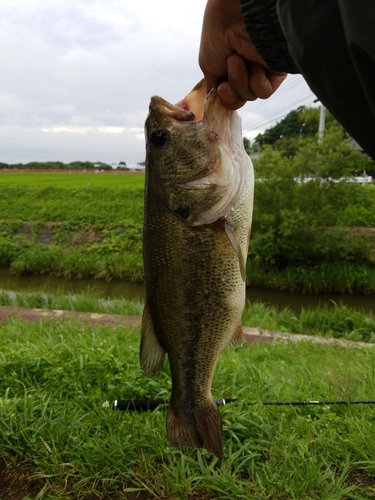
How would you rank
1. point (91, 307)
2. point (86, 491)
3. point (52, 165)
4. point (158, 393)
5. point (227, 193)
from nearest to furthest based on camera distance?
1. point (227, 193)
2. point (86, 491)
3. point (158, 393)
4. point (91, 307)
5. point (52, 165)

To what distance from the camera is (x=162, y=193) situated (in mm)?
1957

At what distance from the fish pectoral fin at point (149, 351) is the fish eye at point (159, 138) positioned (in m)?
0.77

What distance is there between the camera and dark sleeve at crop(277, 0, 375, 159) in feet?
2.85

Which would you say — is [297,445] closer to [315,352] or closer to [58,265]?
[315,352]

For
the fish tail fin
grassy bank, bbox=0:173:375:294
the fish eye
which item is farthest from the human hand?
grassy bank, bbox=0:173:375:294

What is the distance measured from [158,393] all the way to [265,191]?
10.3m

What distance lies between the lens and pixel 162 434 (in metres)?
2.92

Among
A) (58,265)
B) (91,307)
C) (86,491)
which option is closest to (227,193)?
(86,491)

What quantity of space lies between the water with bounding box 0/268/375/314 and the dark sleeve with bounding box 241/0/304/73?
971 cm

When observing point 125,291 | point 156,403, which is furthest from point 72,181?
point 156,403

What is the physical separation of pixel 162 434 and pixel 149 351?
44.5 inches

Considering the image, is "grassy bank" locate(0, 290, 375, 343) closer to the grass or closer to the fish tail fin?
the grass

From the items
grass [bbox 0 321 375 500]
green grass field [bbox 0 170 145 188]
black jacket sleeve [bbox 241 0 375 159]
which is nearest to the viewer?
black jacket sleeve [bbox 241 0 375 159]

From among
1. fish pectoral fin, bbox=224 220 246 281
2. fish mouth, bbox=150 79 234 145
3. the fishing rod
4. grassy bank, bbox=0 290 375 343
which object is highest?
fish mouth, bbox=150 79 234 145
